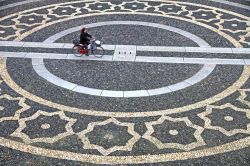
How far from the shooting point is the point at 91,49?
19672 mm

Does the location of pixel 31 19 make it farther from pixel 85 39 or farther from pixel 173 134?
pixel 173 134

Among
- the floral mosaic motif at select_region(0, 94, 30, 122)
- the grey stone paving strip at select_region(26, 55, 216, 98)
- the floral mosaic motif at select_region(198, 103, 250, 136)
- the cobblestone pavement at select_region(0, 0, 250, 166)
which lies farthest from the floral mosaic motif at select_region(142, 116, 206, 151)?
the floral mosaic motif at select_region(0, 94, 30, 122)

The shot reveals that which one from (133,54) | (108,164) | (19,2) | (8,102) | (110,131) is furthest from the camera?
(19,2)

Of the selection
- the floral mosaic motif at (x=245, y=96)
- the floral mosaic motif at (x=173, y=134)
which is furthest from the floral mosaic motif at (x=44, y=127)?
the floral mosaic motif at (x=245, y=96)

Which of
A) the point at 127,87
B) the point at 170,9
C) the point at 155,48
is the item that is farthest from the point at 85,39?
the point at 170,9

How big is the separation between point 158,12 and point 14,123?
1375 centimetres

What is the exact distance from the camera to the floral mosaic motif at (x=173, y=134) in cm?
1322

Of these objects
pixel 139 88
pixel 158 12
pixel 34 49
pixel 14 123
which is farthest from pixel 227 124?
pixel 158 12

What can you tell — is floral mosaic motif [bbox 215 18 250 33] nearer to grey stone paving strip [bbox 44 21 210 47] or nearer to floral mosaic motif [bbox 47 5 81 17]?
grey stone paving strip [bbox 44 21 210 47]

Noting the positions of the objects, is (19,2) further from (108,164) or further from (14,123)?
(108,164)

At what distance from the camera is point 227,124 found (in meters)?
14.4

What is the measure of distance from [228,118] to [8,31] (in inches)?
548

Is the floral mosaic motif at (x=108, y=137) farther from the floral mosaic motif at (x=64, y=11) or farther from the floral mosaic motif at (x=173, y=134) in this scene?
the floral mosaic motif at (x=64, y=11)

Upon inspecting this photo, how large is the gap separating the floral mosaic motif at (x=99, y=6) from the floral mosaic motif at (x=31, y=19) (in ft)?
10.2
